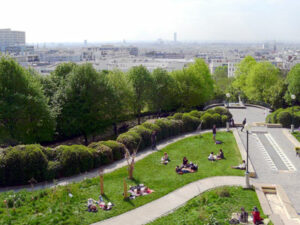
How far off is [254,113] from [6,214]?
111 feet

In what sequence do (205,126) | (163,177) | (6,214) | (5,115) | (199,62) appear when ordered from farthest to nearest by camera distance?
(199,62) → (205,126) → (5,115) → (163,177) → (6,214)

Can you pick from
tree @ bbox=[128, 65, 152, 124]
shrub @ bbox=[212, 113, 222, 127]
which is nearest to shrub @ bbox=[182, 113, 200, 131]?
shrub @ bbox=[212, 113, 222, 127]

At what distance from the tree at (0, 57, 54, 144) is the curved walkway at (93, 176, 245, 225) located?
48.7ft

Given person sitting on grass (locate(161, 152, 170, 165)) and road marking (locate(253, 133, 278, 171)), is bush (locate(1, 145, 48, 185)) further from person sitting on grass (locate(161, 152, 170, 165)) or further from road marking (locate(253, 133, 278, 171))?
road marking (locate(253, 133, 278, 171))

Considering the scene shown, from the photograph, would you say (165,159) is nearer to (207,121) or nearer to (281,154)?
(281,154)

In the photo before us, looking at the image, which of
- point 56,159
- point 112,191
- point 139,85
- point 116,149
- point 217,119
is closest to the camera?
point 112,191

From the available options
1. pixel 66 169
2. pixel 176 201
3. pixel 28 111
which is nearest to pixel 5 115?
pixel 28 111

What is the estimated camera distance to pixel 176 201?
15867mm

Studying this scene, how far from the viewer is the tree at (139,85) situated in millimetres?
40375

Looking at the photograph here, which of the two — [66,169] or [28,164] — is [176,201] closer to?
[66,169]

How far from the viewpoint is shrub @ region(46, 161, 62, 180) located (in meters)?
19.0

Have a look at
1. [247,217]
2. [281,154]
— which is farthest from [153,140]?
[247,217]

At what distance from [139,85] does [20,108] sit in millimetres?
17149

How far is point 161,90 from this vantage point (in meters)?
42.4
